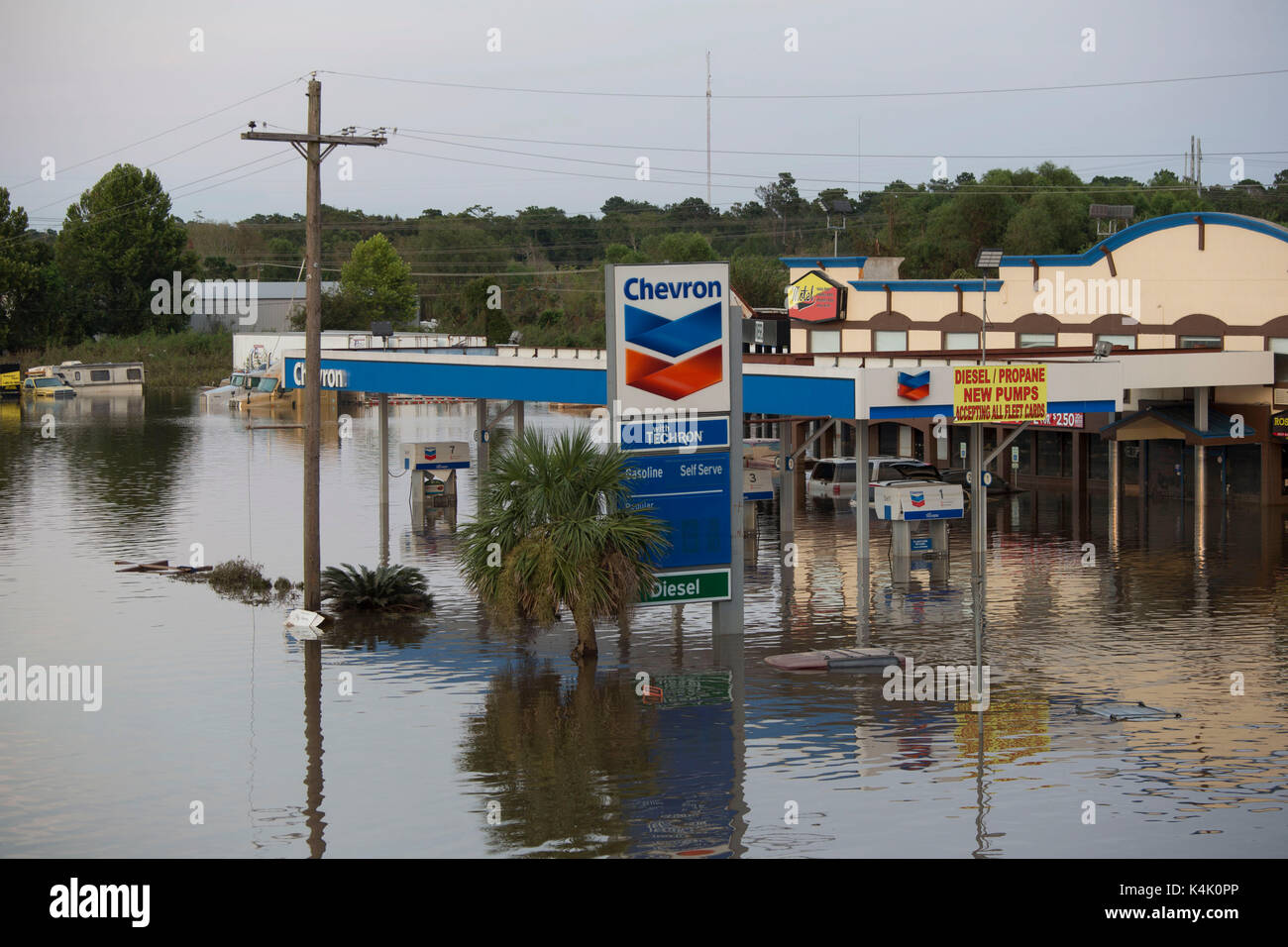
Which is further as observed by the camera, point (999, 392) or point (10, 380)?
point (10, 380)

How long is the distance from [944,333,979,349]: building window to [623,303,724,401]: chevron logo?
30573 millimetres

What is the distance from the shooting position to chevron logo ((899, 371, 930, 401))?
30.5m

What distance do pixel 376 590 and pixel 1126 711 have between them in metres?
16.2

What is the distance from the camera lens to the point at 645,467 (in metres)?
25.9

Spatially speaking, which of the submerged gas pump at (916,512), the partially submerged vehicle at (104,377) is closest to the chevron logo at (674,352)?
the submerged gas pump at (916,512)

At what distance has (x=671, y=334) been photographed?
25.8m

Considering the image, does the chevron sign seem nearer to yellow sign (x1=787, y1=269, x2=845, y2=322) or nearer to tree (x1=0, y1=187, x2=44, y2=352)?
yellow sign (x1=787, y1=269, x2=845, y2=322)

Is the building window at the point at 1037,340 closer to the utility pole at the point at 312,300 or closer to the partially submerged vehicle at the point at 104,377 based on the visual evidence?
the utility pole at the point at 312,300

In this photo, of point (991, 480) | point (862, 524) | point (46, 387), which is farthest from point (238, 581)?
point (46, 387)

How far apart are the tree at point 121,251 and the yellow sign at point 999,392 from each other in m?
116

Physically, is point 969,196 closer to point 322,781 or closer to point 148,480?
point 148,480

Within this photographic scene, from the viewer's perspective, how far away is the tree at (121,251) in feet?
430

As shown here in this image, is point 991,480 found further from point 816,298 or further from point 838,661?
point 838,661

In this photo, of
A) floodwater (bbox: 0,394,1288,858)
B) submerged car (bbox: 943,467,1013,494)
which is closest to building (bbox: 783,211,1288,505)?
submerged car (bbox: 943,467,1013,494)
